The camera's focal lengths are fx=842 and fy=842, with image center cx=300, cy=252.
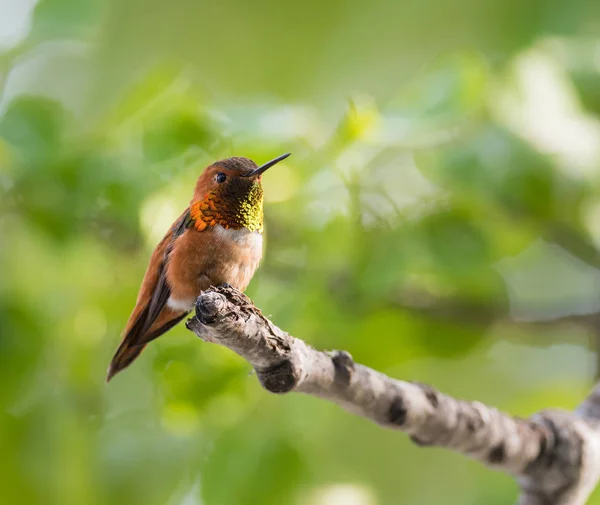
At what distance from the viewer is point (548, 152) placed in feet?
6.42

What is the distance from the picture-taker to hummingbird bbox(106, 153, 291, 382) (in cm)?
84

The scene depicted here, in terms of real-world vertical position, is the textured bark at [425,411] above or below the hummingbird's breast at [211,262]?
below

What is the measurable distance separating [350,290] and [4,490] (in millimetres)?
938

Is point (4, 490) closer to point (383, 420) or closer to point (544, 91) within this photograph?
point (383, 420)

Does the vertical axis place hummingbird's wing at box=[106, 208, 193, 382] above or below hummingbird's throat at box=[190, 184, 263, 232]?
below

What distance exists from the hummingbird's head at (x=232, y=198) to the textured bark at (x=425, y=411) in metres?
0.11

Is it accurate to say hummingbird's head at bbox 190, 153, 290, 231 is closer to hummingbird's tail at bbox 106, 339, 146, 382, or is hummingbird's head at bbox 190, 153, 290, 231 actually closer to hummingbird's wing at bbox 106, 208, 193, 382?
hummingbird's wing at bbox 106, 208, 193, 382

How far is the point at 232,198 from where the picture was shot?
869mm

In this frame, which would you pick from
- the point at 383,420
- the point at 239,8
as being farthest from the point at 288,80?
the point at 383,420

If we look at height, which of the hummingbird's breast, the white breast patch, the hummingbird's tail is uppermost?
the white breast patch

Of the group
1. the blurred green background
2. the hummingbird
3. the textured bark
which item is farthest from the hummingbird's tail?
the blurred green background

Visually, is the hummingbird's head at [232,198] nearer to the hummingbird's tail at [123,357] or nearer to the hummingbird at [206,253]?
the hummingbird at [206,253]

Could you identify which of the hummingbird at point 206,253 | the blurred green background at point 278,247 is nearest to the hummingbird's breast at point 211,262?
the hummingbird at point 206,253

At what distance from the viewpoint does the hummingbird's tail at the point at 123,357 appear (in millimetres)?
848
